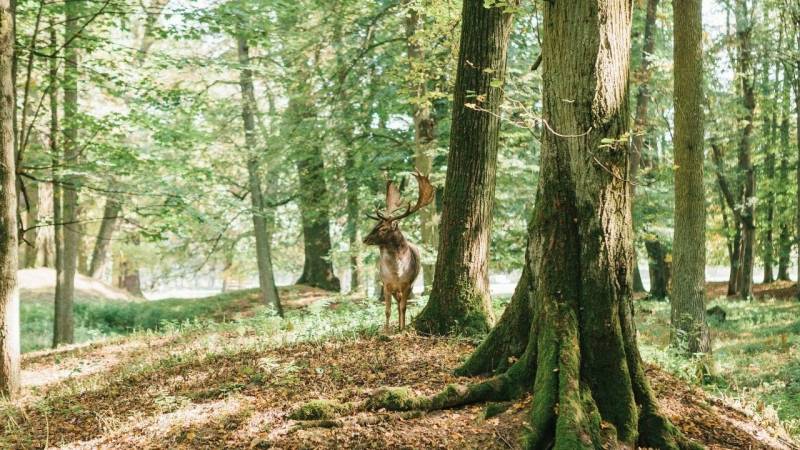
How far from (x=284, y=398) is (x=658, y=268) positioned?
76.4 ft

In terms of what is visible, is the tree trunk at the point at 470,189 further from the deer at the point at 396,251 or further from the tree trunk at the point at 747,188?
the tree trunk at the point at 747,188

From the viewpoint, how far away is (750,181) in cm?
2442

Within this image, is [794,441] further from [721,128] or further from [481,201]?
[721,128]

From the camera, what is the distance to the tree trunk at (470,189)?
7.37 metres

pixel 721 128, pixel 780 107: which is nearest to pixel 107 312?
pixel 721 128

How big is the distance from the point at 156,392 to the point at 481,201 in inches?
167

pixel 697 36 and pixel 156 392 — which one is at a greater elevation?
pixel 697 36

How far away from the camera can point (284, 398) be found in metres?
5.52

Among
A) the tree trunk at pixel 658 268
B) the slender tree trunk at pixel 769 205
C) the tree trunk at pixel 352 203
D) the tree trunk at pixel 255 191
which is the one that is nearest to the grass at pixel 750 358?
the tree trunk at pixel 658 268

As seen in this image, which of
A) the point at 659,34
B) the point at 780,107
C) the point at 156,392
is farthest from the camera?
the point at 780,107

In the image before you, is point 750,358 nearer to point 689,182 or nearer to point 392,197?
point 689,182

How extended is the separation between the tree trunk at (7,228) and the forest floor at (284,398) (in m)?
0.48

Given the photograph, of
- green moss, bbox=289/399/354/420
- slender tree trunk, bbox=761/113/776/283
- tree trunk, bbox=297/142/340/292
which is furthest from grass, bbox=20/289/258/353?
slender tree trunk, bbox=761/113/776/283

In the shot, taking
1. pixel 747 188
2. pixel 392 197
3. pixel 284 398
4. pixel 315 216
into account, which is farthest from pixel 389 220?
pixel 747 188
